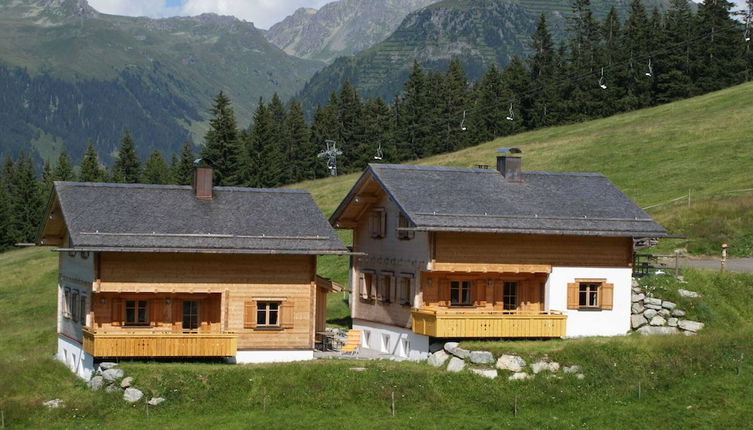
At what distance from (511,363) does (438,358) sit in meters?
3.16

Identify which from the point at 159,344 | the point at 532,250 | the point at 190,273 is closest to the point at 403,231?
the point at 532,250

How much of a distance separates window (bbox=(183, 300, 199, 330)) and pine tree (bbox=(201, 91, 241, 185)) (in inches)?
2457

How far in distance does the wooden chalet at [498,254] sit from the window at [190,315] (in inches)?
334

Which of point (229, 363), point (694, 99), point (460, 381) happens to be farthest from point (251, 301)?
point (694, 99)

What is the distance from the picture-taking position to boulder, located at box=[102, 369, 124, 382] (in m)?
39.7

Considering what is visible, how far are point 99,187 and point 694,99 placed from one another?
7762cm

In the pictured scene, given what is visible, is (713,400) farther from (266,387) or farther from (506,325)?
(266,387)

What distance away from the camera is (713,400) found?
124 feet

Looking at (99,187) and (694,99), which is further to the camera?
(694,99)

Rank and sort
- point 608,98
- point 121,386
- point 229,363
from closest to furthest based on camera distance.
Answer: point 121,386 → point 229,363 → point 608,98

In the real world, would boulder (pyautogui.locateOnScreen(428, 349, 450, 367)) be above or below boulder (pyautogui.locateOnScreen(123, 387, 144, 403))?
above

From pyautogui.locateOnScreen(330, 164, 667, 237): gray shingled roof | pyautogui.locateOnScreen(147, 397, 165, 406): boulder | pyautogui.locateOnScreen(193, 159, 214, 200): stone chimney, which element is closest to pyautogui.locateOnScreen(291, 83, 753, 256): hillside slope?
pyautogui.locateOnScreen(330, 164, 667, 237): gray shingled roof

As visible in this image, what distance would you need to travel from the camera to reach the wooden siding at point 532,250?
4575cm

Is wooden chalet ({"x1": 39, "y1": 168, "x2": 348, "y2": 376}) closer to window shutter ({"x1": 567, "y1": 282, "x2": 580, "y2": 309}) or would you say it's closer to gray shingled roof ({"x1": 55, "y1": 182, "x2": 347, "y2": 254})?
gray shingled roof ({"x1": 55, "y1": 182, "x2": 347, "y2": 254})
